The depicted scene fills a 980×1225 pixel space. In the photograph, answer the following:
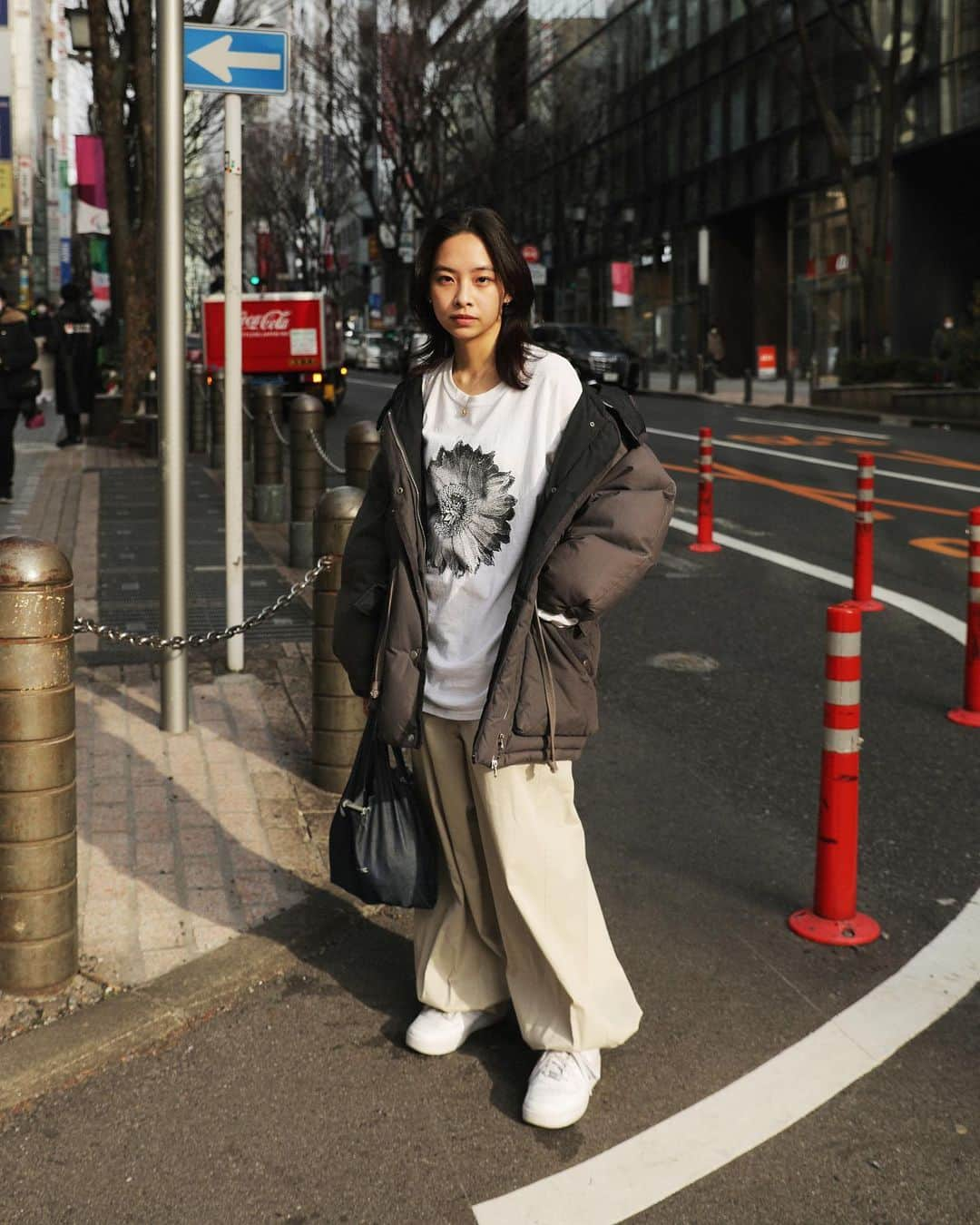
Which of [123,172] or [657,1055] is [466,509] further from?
[123,172]

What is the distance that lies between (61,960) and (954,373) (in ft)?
85.2

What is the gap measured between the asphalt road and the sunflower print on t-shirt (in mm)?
1197

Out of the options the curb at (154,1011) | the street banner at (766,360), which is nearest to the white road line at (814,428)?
the street banner at (766,360)

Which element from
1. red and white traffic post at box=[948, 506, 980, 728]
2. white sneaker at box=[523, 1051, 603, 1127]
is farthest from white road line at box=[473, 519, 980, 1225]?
red and white traffic post at box=[948, 506, 980, 728]

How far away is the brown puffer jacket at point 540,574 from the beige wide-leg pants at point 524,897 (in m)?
0.12

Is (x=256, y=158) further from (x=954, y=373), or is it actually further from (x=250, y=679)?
(x=250, y=679)

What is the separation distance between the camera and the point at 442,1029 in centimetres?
379

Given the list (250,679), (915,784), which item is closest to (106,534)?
(250,679)

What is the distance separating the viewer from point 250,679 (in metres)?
7.30

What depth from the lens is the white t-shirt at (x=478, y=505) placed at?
3.38m

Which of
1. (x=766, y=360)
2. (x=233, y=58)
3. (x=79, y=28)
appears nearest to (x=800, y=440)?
(x=79, y=28)

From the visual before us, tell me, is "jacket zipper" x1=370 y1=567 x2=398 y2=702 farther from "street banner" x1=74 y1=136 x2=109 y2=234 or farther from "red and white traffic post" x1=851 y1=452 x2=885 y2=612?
"street banner" x1=74 y1=136 x2=109 y2=234

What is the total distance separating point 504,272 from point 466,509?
0.50 meters

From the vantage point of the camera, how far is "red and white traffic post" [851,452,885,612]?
895 cm
